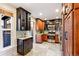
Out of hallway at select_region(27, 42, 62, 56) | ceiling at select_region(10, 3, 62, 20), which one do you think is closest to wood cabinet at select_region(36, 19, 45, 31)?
hallway at select_region(27, 42, 62, 56)

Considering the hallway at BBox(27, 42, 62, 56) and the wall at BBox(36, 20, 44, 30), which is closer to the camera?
the hallway at BBox(27, 42, 62, 56)

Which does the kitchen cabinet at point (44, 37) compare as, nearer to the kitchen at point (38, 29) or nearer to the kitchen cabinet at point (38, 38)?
the kitchen at point (38, 29)

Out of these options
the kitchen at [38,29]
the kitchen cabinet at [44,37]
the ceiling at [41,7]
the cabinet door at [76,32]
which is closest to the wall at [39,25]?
the kitchen at [38,29]

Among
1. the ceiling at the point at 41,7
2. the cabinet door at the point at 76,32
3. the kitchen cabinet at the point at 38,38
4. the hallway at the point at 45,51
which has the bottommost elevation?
the hallway at the point at 45,51

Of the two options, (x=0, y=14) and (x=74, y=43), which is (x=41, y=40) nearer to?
(x=0, y=14)

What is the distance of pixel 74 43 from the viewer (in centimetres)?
84

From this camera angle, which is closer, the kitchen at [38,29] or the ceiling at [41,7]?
the kitchen at [38,29]

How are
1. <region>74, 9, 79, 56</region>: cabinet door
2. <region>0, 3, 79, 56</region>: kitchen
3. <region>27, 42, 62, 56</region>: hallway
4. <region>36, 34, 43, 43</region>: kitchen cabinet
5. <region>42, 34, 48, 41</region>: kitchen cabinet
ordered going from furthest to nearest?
<region>42, 34, 48, 41</region>: kitchen cabinet, <region>36, 34, 43, 43</region>: kitchen cabinet, <region>27, 42, 62, 56</region>: hallway, <region>0, 3, 79, 56</region>: kitchen, <region>74, 9, 79, 56</region>: cabinet door

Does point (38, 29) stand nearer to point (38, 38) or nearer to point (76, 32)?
point (38, 38)

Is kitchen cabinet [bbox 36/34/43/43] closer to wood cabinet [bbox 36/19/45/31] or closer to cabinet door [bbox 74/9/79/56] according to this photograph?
wood cabinet [bbox 36/19/45/31]

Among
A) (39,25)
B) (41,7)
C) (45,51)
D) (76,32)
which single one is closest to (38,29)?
(39,25)

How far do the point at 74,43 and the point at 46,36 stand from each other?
181 inches

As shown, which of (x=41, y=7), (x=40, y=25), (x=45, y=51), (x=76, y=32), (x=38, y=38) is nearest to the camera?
(x=76, y=32)

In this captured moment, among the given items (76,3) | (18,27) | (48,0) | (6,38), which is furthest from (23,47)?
(76,3)
